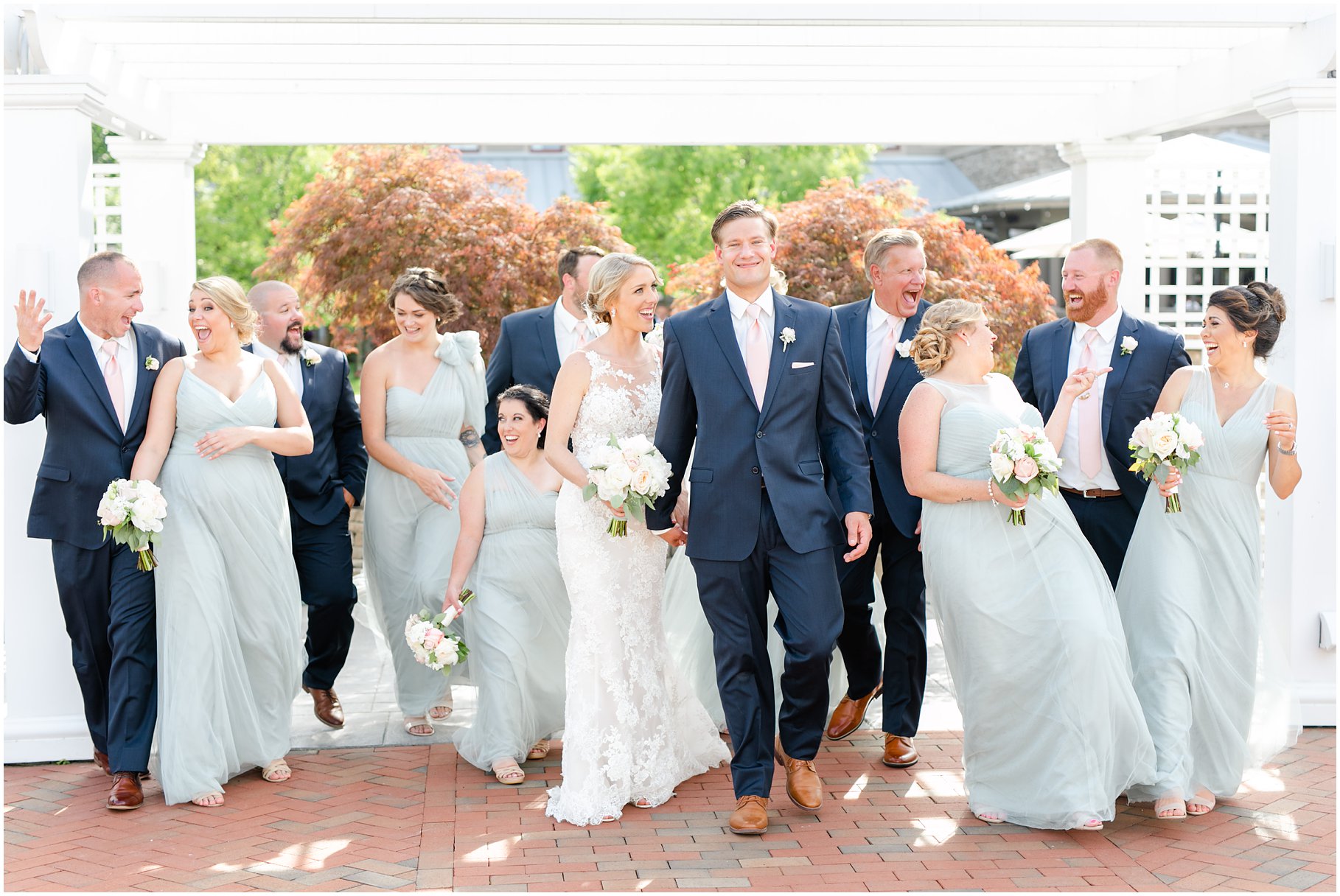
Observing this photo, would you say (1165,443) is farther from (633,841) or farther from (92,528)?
(92,528)

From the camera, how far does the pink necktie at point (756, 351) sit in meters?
5.07

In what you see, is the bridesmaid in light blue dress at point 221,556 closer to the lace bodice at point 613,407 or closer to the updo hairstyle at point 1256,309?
the lace bodice at point 613,407

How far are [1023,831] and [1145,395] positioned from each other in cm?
198

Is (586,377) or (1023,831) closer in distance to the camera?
(1023,831)

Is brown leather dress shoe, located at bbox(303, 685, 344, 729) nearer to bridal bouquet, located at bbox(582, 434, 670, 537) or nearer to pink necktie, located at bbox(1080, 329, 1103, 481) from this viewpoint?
bridal bouquet, located at bbox(582, 434, 670, 537)

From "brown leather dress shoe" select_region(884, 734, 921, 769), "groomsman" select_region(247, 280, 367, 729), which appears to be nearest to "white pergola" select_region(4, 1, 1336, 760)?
"groomsman" select_region(247, 280, 367, 729)

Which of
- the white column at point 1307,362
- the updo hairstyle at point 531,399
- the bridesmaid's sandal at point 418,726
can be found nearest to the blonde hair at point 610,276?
the updo hairstyle at point 531,399

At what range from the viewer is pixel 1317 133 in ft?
20.8

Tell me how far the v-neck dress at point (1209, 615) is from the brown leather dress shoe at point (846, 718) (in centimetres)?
146

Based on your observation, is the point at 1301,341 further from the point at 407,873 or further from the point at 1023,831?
the point at 407,873

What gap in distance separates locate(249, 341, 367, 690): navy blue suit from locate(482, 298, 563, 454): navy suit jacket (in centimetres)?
73

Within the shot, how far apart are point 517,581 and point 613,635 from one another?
785mm

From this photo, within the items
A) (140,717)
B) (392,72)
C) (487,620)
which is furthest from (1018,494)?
(392,72)

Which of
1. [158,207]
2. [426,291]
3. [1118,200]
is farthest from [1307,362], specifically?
[158,207]
